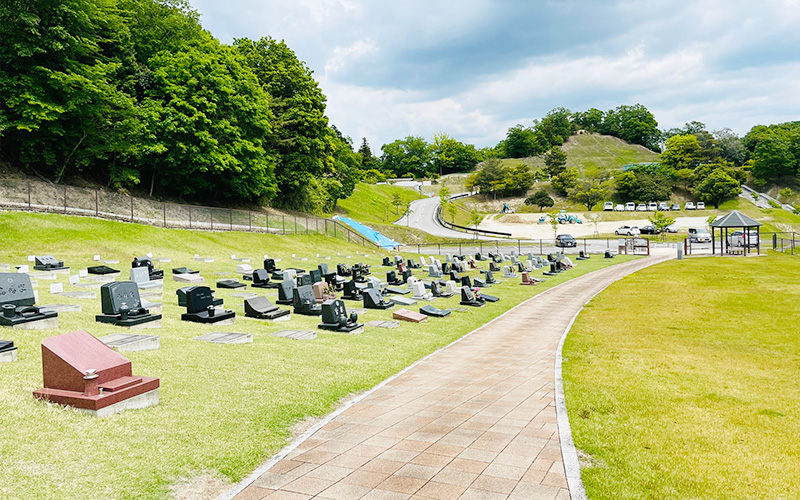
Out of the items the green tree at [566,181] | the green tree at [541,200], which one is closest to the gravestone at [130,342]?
the green tree at [541,200]

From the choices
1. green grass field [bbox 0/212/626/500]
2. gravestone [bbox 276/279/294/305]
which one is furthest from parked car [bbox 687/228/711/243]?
gravestone [bbox 276/279/294/305]

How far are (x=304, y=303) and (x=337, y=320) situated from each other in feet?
9.46

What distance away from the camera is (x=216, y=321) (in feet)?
46.6

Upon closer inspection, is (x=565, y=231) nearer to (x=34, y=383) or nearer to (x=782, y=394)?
(x=782, y=394)

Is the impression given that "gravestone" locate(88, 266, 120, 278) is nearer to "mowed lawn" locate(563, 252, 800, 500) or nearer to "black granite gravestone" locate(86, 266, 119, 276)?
"black granite gravestone" locate(86, 266, 119, 276)

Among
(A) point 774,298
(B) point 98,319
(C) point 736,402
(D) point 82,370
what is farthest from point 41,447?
(A) point 774,298

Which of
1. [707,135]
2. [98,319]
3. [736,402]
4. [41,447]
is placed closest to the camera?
[41,447]

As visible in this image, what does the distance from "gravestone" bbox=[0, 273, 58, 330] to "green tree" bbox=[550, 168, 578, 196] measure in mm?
113028

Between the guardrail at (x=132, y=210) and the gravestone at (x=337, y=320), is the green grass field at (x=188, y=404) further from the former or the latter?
the guardrail at (x=132, y=210)

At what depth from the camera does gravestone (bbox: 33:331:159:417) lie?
6.76m

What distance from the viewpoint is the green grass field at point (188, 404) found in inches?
207

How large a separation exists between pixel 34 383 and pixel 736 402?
12.1 m

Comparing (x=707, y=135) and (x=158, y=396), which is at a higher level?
(x=707, y=135)

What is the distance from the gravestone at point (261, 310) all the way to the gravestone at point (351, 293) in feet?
18.4
